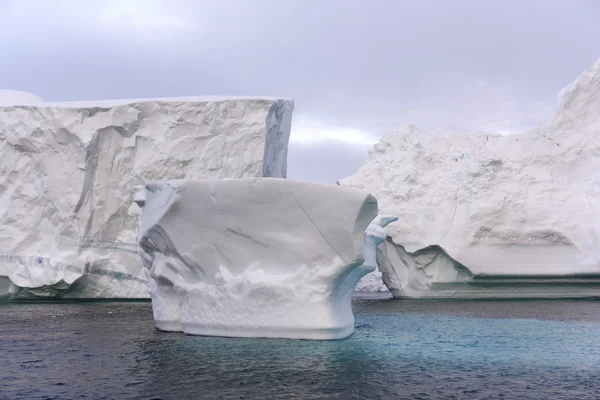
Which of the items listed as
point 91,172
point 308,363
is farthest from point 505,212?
point 308,363

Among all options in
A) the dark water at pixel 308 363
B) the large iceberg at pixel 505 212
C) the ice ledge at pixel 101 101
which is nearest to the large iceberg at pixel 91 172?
the ice ledge at pixel 101 101

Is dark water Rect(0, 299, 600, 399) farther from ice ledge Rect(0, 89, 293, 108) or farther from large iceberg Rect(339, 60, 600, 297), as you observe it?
ice ledge Rect(0, 89, 293, 108)

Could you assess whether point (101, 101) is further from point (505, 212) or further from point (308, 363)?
point (308, 363)

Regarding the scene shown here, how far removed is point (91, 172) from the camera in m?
13.8

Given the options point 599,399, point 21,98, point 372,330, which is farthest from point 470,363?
point 21,98

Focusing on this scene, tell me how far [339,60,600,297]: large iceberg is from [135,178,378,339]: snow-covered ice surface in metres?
7.90

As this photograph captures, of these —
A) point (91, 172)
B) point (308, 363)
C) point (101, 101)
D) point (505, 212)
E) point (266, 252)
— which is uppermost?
point (101, 101)

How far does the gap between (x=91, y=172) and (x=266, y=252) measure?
26.6 ft

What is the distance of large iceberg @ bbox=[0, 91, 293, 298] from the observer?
13.4 meters

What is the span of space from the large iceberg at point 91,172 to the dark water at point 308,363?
4.52 metres

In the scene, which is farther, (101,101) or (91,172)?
(101,101)

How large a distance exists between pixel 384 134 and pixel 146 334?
36.5 feet

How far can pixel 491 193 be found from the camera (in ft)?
49.0

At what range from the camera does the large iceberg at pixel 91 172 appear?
526 inches
